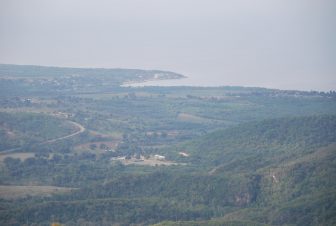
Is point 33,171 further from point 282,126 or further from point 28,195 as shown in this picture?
point 282,126

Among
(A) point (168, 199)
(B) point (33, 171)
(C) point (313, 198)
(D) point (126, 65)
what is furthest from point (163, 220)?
(D) point (126, 65)

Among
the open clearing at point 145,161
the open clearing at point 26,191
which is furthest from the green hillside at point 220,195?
the open clearing at point 145,161

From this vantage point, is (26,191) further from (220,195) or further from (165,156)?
(165,156)

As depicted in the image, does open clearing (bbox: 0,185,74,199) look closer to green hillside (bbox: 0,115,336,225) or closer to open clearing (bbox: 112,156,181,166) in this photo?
green hillside (bbox: 0,115,336,225)

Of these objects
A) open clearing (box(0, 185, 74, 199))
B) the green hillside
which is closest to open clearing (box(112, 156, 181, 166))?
the green hillside

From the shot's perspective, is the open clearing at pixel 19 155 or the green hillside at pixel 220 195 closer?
the green hillside at pixel 220 195

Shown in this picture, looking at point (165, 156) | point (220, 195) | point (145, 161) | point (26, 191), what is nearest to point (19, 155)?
point (145, 161)

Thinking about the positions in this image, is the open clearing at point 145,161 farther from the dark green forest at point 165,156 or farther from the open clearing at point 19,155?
the open clearing at point 19,155
